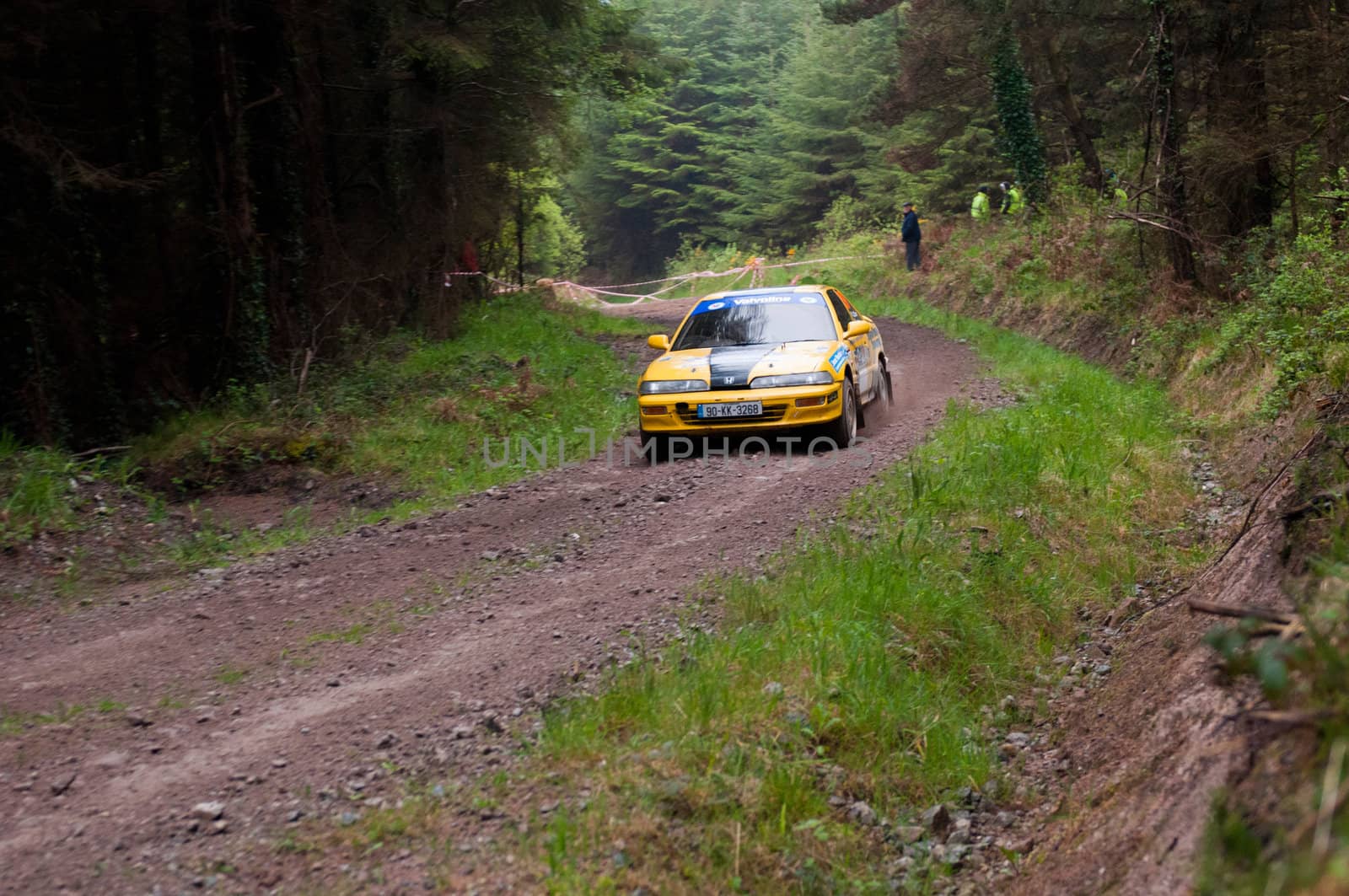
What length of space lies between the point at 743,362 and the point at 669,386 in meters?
0.77

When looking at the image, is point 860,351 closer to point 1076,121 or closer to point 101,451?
point 101,451

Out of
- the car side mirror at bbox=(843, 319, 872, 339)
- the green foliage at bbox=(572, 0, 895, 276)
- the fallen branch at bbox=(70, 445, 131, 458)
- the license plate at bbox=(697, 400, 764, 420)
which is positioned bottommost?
the fallen branch at bbox=(70, 445, 131, 458)

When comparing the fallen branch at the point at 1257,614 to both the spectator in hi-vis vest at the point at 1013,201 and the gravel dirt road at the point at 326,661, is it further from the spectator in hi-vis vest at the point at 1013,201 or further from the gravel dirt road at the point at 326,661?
the spectator in hi-vis vest at the point at 1013,201

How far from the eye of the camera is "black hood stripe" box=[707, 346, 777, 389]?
408 inches

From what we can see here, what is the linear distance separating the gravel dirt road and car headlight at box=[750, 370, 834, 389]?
2.82 ft

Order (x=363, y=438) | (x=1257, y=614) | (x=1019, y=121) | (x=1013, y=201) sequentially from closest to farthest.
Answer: (x=1257, y=614) < (x=363, y=438) < (x=1019, y=121) < (x=1013, y=201)

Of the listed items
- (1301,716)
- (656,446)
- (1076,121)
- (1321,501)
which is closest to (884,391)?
(656,446)

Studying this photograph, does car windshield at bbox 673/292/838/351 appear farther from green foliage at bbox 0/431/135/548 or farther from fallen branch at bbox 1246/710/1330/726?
fallen branch at bbox 1246/710/1330/726

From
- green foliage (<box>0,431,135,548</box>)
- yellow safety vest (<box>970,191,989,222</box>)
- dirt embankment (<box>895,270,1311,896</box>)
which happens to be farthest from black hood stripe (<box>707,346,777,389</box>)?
yellow safety vest (<box>970,191,989,222</box>)

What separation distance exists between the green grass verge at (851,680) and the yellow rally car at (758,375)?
1294mm

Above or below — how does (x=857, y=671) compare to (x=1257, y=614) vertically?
below

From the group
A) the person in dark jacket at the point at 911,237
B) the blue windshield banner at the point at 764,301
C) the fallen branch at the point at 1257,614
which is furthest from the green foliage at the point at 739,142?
the fallen branch at the point at 1257,614

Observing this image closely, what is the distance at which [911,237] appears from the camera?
2903 centimetres

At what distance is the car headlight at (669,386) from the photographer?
10398 millimetres
